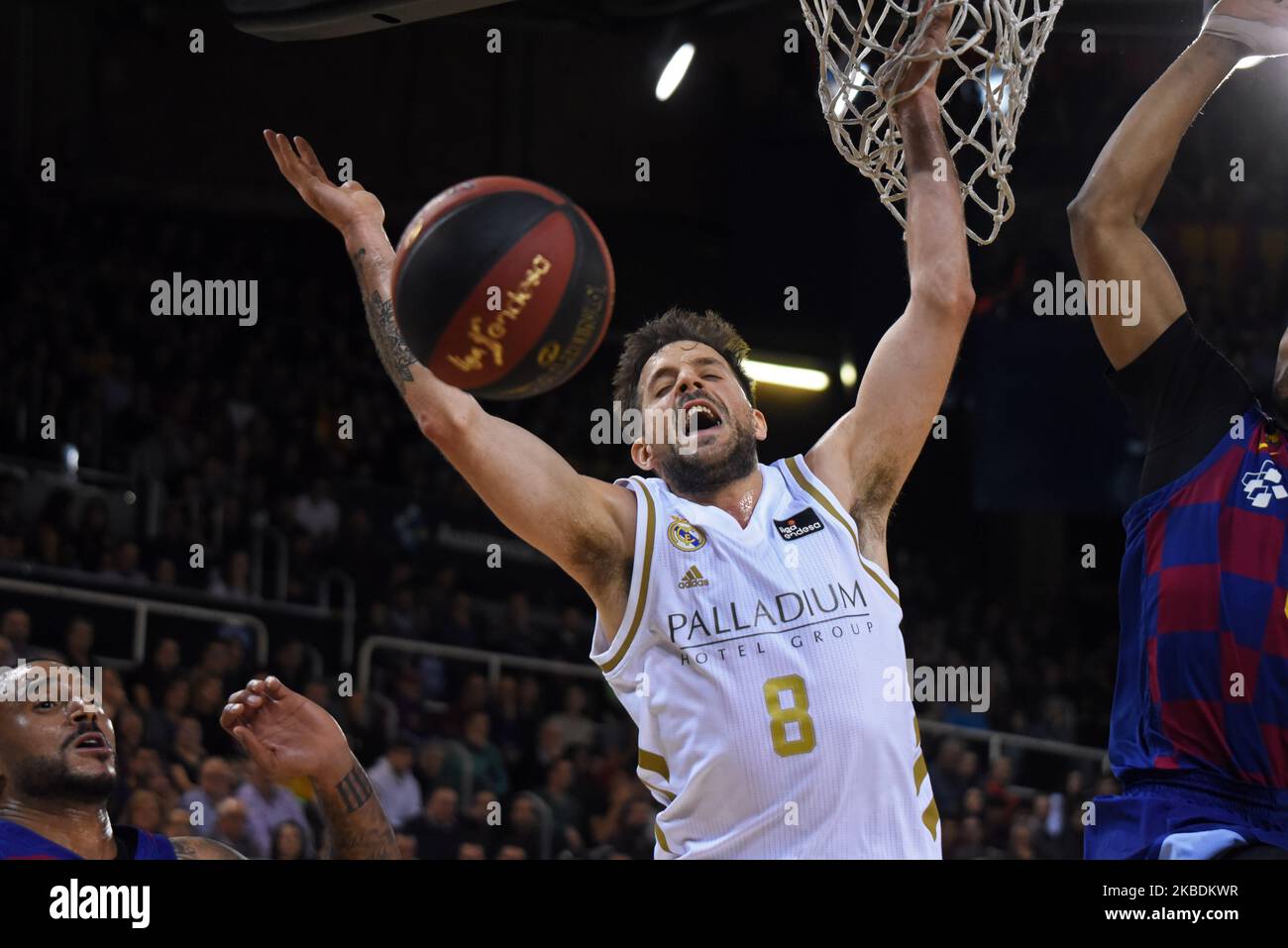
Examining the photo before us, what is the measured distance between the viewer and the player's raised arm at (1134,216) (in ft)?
10.5

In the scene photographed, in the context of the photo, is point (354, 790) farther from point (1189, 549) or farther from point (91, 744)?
point (1189, 549)

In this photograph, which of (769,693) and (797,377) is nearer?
(769,693)

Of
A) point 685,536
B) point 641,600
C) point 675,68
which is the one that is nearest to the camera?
point 641,600

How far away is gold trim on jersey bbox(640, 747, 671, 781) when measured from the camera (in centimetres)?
335

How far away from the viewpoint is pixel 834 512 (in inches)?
139

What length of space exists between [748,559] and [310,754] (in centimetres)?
104

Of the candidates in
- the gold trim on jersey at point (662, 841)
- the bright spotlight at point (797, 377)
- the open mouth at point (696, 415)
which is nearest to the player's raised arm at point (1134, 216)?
the open mouth at point (696, 415)

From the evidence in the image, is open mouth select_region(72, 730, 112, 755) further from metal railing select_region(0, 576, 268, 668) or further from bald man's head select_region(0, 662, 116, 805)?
metal railing select_region(0, 576, 268, 668)

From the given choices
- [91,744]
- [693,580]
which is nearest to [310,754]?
[91,744]

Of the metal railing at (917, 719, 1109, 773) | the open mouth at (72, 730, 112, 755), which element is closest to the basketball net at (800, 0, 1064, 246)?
the open mouth at (72, 730, 112, 755)

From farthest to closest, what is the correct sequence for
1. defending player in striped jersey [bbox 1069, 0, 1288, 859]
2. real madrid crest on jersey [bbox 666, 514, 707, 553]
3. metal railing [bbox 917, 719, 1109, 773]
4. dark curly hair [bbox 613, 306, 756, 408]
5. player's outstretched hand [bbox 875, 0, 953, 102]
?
metal railing [bbox 917, 719, 1109, 773] < dark curly hair [bbox 613, 306, 756, 408] < player's outstretched hand [bbox 875, 0, 953, 102] < real madrid crest on jersey [bbox 666, 514, 707, 553] < defending player in striped jersey [bbox 1069, 0, 1288, 859]

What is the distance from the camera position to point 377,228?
3605 millimetres
